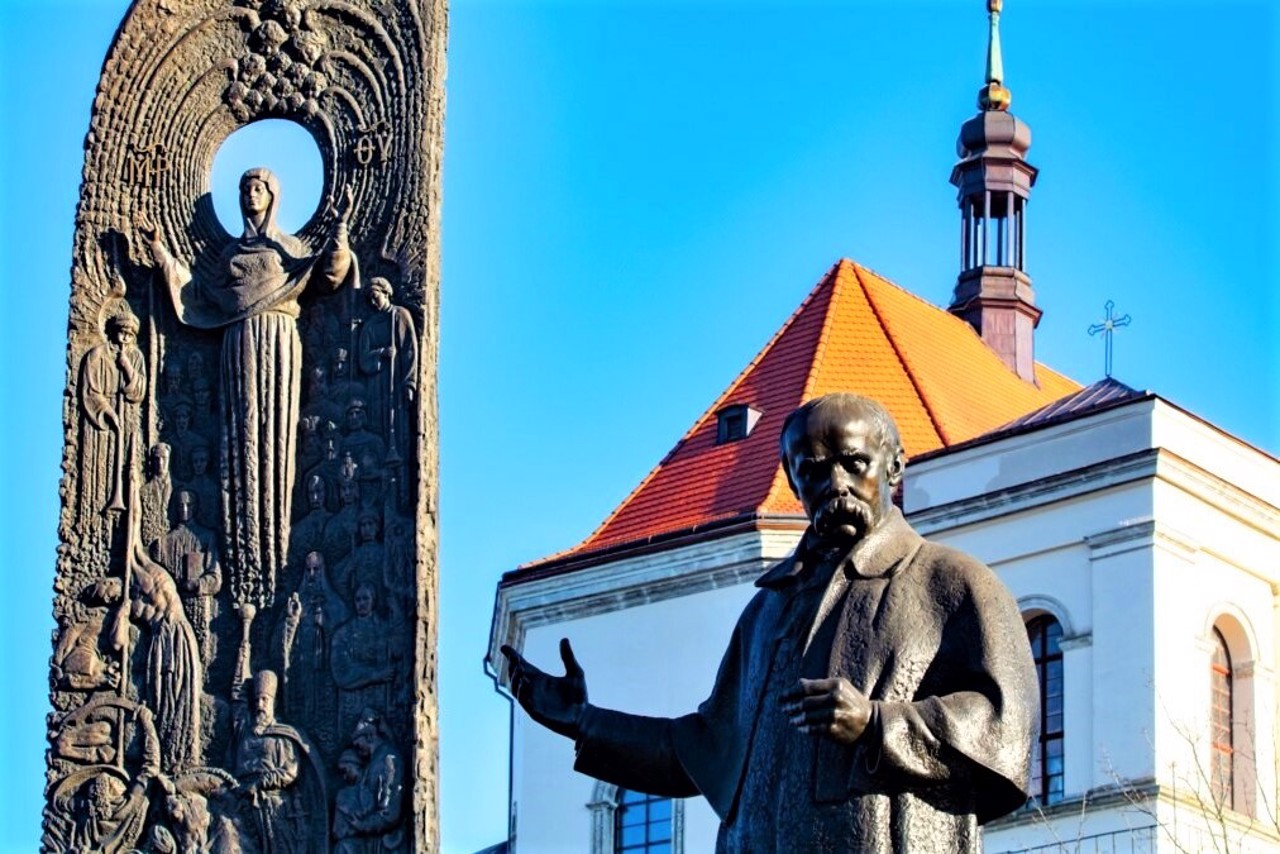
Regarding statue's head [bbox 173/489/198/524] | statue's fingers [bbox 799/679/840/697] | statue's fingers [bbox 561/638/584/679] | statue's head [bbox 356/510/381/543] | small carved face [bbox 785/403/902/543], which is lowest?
statue's fingers [bbox 799/679/840/697]

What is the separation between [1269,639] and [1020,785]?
2977 cm

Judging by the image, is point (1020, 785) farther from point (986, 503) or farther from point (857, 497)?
point (986, 503)

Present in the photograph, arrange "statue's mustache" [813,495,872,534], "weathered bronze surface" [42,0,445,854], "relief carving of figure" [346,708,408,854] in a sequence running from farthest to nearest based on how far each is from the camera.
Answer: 1. "weathered bronze surface" [42,0,445,854]
2. "relief carving of figure" [346,708,408,854]
3. "statue's mustache" [813,495,872,534]

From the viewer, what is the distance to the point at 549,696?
970 centimetres

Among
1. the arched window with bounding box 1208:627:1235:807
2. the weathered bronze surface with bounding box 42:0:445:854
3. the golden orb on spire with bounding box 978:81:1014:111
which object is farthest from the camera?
the golden orb on spire with bounding box 978:81:1014:111

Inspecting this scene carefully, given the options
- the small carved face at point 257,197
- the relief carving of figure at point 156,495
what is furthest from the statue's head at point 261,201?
the relief carving of figure at point 156,495

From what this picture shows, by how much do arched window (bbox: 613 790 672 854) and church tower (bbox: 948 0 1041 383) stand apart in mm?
10568

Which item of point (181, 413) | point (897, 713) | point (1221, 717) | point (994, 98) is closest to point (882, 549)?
point (897, 713)

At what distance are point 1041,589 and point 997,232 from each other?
580 inches

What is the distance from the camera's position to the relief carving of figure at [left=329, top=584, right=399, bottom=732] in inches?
502

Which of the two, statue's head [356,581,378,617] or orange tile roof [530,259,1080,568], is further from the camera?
orange tile roof [530,259,1080,568]

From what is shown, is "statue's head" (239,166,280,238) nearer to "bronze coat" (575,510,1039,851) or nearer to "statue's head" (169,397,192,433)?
"statue's head" (169,397,192,433)

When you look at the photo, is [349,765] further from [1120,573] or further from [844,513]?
[1120,573]

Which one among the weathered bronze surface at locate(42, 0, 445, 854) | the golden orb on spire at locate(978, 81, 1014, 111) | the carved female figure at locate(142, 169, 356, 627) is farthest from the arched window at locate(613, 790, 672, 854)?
the carved female figure at locate(142, 169, 356, 627)
